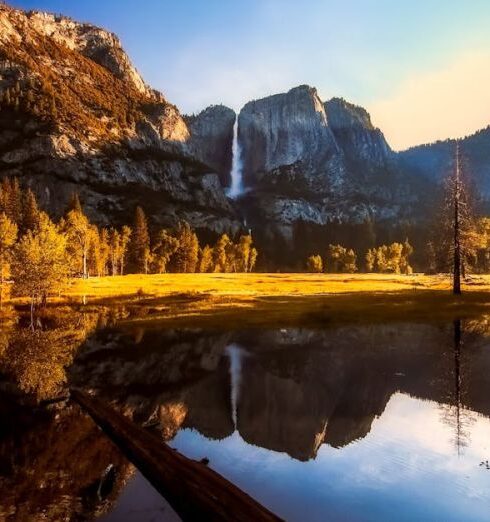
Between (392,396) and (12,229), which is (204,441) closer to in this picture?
(392,396)

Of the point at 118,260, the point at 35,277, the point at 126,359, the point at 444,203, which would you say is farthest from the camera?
the point at 118,260

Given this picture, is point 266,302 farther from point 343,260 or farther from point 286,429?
point 343,260

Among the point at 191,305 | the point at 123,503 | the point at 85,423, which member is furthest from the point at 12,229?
the point at 123,503

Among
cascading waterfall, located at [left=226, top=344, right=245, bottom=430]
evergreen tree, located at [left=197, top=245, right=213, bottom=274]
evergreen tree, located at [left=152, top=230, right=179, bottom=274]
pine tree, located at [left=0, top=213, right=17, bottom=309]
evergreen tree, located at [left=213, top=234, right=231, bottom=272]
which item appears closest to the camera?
cascading waterfall, located at [left=226, top=344, right=245, bottom=430]

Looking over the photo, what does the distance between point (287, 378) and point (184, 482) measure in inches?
634

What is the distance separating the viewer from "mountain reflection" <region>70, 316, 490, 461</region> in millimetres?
18766

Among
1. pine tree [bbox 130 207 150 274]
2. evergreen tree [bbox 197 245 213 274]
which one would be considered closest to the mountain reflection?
pine tree [bbox 130 207 150 274]

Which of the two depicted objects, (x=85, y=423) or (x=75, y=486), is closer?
(x=75, y=486)

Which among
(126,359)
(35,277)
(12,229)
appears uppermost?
(12,229)

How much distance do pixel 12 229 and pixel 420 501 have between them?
91327 millimetres

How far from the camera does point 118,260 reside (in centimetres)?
13775

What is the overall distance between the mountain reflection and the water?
0.11m

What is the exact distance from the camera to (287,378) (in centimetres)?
2634

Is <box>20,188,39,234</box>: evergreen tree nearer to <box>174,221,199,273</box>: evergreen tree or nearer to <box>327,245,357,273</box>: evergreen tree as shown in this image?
<box>174,221,199,273</box>: evergreen tree
